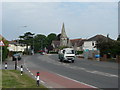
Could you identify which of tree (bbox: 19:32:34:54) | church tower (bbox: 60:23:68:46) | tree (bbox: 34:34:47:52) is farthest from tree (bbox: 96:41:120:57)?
tree (bbox: 34:34:47:52)

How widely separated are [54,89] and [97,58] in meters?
40.2

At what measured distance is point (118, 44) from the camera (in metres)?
46.4

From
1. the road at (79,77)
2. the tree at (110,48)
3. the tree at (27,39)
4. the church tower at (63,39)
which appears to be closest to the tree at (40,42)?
the tree at (27,39)

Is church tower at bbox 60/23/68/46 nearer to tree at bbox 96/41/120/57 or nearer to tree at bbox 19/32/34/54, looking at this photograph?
tree at bbox 19/32/34/54

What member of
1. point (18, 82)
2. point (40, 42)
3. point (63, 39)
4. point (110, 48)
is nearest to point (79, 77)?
point (18, 82)

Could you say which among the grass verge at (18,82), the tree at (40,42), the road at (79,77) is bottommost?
the road at (79,77)

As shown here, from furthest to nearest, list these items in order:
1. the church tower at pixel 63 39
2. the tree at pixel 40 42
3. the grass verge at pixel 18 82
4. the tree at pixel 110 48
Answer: the tree at pixel 40 42
the church tower at pixel 63 39
the tree at pixel 110 48
the grass verge at pixel 18 82

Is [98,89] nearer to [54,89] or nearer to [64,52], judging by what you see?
[54,89]

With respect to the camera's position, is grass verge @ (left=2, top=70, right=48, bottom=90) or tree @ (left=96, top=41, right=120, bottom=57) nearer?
grass verge @ (left=2, top=70, right=48, bottom=90)

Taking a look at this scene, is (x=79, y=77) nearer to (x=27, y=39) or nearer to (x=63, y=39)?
(x=27, y=39)

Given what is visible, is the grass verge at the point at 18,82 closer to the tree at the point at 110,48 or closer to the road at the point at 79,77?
the road at the point at 79,77

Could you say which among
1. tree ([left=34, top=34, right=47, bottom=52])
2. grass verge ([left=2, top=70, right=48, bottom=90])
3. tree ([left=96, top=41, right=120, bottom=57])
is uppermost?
tree ([left=34, top=34, right=47, bottom=52])

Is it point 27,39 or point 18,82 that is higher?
point 27,39

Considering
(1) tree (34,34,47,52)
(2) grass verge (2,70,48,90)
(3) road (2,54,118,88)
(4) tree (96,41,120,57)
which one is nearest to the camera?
(2) grass verge (2,70,48,90)
